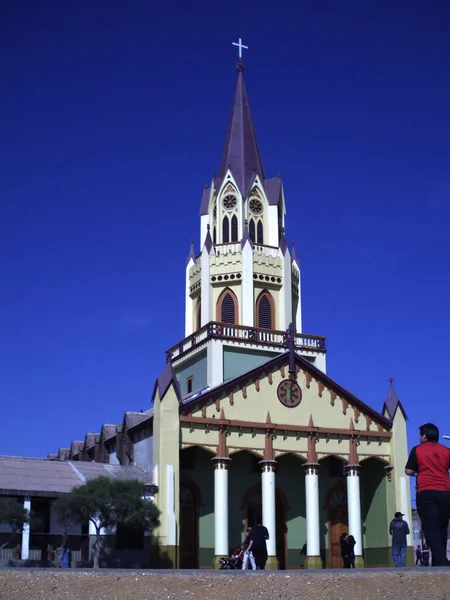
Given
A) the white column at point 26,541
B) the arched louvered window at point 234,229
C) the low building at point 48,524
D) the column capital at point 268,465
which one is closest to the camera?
the white column at point 26,541

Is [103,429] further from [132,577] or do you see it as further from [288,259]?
[132,577]

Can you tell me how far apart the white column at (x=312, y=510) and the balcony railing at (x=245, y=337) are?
6.77m

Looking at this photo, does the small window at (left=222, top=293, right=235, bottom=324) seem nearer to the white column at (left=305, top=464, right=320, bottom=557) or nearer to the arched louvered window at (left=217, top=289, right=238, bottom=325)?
the arched louvered window at (left=217, top=289, right=238, bottom=325)

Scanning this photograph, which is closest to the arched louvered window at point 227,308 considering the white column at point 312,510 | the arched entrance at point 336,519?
the white column at point 312,510

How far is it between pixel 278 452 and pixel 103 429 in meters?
11.2

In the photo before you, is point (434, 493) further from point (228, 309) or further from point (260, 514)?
point (228, 309)

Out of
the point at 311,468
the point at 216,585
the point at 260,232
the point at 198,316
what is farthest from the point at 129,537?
the point at 216,585

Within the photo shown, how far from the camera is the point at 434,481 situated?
882 centimetres

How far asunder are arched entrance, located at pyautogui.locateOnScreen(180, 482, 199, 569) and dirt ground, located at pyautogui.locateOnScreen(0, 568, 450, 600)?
31.4 m

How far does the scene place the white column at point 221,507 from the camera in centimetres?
3519

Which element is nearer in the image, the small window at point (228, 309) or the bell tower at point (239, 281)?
the bell tower at point (239, 281)

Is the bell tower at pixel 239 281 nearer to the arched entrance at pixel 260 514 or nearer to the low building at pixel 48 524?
the arched entrance at pixel 260 514

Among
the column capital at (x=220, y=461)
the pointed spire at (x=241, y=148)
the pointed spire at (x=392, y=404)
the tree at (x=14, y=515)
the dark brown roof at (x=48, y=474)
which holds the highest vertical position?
the pointed spire at (x=241, y=148)

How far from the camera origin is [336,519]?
4097 cm
